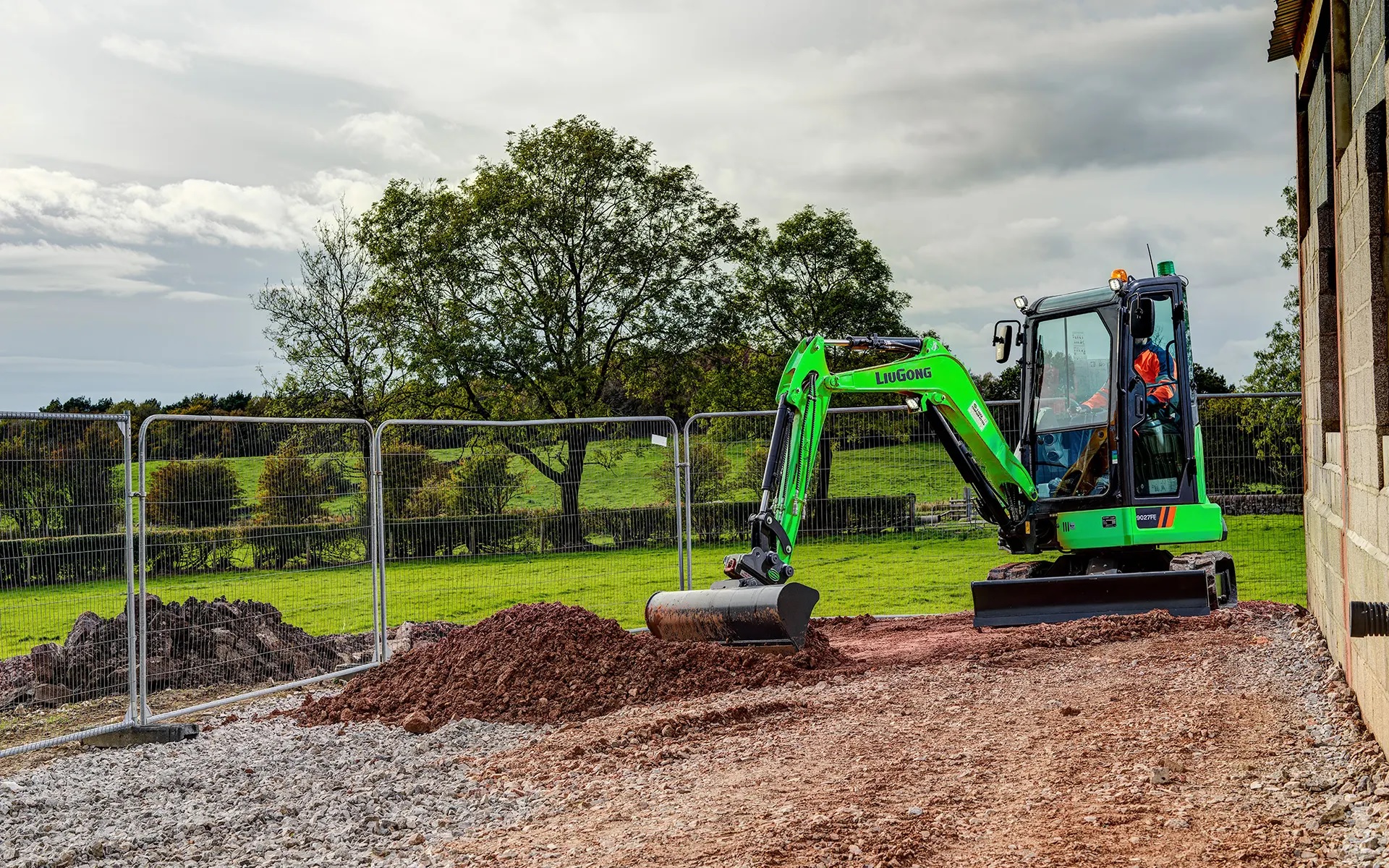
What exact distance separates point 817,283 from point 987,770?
81.1ft

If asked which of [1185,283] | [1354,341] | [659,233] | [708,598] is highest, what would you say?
[659,233]

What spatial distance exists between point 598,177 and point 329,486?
18667mm

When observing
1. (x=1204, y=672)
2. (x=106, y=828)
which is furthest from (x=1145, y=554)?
(x=106, y=828)

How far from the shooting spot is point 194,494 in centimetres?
959

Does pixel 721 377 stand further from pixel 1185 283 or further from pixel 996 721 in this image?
pixel 996 721

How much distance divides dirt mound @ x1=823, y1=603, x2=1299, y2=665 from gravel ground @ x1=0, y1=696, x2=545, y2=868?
3.81 meters

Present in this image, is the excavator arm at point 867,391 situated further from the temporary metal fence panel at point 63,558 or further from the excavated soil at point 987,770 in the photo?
the temporary metal fence panel at point 63,558

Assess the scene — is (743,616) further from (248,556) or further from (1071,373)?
(248,556)

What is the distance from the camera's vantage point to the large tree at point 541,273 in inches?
1086

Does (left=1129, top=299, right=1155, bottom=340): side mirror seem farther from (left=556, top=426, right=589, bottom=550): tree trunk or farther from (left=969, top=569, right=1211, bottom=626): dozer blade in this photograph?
(left=556, top=426, right=589, bottom=550): tree trunk

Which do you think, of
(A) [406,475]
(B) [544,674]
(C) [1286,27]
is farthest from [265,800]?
(C) [1286,27]

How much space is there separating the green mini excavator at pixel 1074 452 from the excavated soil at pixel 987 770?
125cm

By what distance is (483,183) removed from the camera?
92.9 feet

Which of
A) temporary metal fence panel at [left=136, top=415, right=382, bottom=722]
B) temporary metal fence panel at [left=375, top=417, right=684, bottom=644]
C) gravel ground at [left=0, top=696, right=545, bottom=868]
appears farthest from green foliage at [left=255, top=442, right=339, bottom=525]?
gravel ground at [left=0, top=696, right=545, bottom=868]
